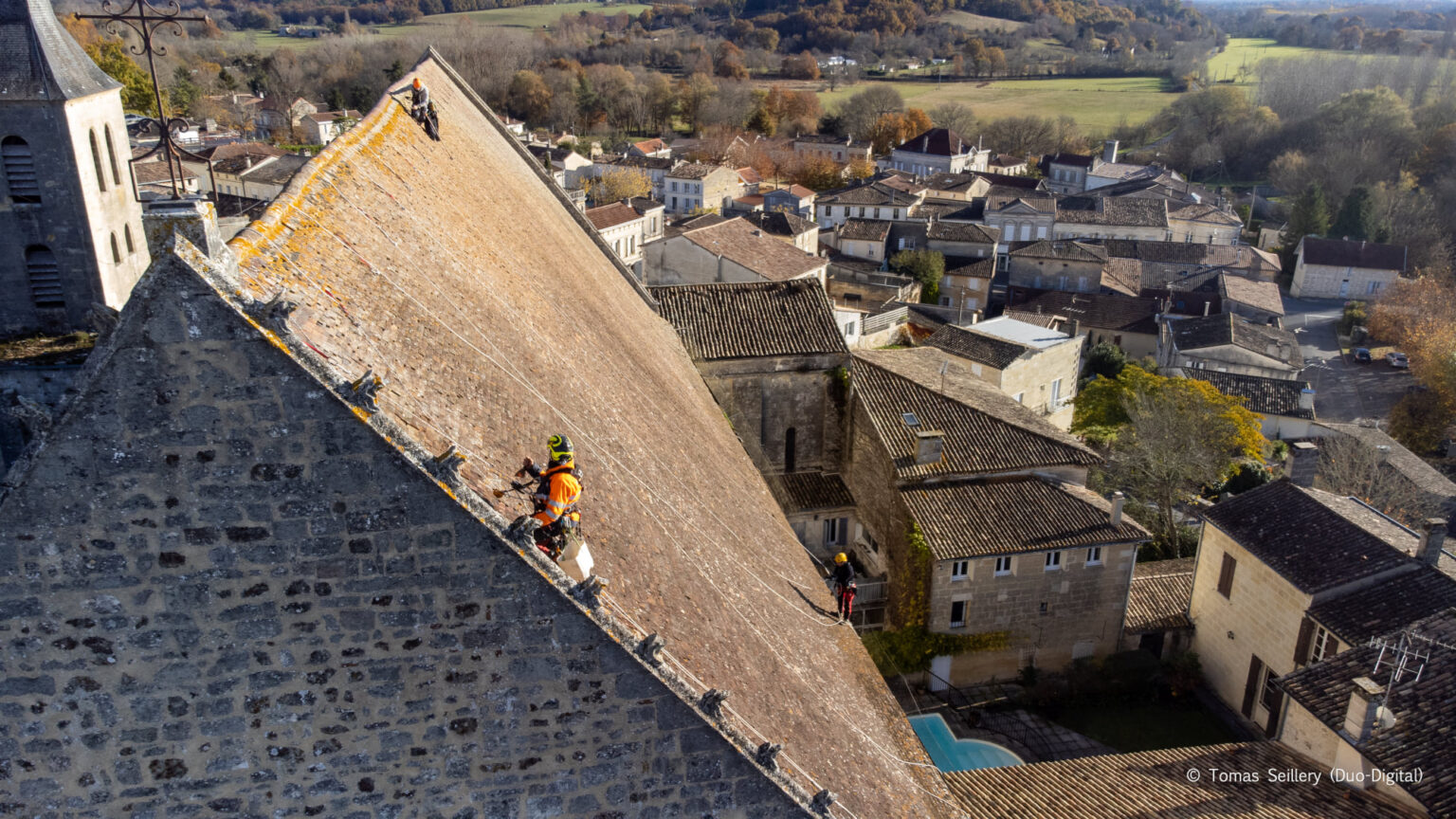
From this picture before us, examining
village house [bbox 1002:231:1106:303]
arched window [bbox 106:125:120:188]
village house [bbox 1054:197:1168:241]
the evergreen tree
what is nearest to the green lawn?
arched window [bbox 106:125:120:188]

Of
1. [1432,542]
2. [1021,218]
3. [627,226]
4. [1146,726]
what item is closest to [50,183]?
[1146,726]

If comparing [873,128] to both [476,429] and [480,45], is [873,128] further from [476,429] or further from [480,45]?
[476,429]

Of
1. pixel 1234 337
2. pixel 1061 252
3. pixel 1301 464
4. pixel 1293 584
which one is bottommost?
pixel 1234 337

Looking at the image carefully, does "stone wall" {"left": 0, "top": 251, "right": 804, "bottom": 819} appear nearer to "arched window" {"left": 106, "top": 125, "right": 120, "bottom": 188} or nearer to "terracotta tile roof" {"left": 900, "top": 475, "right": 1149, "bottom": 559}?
"arched window" {"left": 106, "top": 125, "right": 120, "bottom": 188}

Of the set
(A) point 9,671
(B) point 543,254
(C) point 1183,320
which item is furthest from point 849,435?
(C) point 1183,320

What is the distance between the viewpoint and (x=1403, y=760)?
14422 mm

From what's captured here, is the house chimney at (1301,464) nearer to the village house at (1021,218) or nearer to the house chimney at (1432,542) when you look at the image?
the house chimney at (1432,542)

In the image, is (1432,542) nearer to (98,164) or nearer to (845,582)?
(845,582)

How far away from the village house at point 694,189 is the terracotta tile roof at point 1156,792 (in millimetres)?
63414

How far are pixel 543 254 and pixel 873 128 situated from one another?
10094 cm

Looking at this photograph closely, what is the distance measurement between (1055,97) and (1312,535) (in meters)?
128

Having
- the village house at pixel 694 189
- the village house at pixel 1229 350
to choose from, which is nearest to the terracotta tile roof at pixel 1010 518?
the village house at pixel 1229 350

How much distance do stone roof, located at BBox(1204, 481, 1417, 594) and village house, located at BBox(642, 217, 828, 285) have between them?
18.9 meters

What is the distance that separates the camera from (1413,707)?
15.1 m
